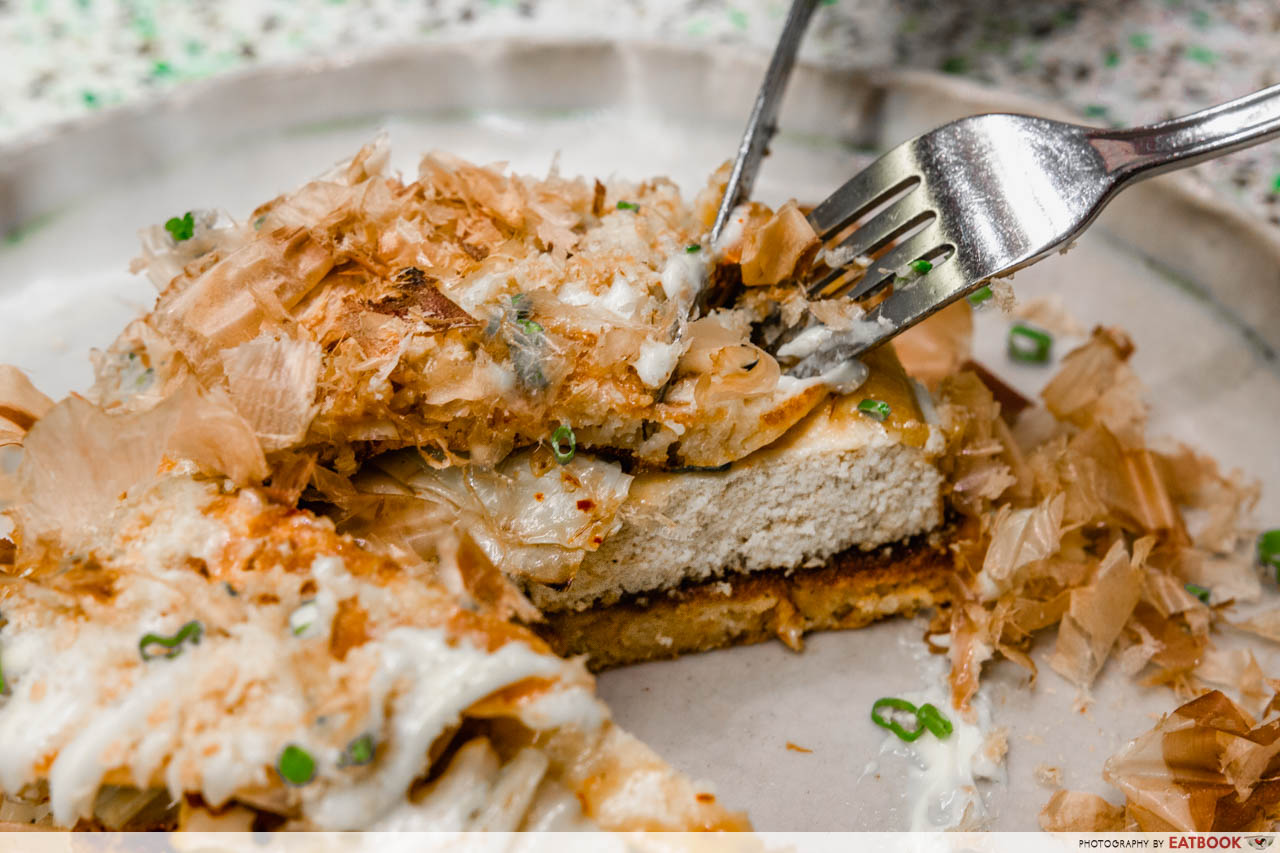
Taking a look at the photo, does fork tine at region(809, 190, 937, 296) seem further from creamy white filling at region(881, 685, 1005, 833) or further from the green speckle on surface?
the green speckle on surface

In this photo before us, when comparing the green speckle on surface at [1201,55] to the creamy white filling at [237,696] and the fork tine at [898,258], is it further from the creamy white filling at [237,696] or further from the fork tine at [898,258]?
the creamy white filling at [237,696]

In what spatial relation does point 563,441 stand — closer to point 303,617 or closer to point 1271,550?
point 303,617

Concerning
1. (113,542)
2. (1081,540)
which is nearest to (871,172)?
(1081,540)

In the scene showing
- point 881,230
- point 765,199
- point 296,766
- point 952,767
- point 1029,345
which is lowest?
point 952,767

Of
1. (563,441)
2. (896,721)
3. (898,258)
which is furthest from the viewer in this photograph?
(896,721)

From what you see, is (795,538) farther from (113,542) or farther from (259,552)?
(113,542)

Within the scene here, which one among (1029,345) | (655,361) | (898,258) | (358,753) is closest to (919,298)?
(898,258)

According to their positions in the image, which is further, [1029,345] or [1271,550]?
[1029,345]

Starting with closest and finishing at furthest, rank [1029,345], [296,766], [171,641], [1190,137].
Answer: [296,766] → [171,641] → [1190,137] → [1029,345]
